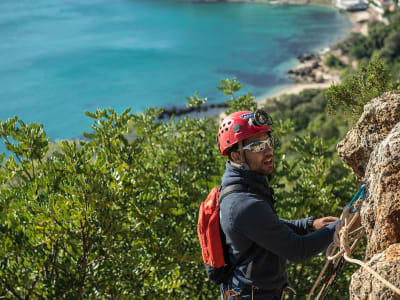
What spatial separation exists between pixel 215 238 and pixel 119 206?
7.16 feet

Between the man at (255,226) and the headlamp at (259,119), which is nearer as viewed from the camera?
the man at (255,226)

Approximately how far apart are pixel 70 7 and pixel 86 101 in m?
54.8

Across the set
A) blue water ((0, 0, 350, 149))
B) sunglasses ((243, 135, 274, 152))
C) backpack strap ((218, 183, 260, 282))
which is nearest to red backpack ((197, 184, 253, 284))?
backpack strap ((218, 183, 260, 282))

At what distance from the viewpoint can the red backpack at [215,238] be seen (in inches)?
113

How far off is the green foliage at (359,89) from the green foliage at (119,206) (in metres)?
1.59

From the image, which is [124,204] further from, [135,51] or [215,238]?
[135,51]

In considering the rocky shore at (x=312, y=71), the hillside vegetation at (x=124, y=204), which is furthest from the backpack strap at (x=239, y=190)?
the rocky shore at (x=312, y=71)

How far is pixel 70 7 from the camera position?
92688 mm

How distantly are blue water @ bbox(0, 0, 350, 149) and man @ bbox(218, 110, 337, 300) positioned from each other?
36.5 metres

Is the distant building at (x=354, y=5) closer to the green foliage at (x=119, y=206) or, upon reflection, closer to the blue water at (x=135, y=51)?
the blue water at (x=135, y=51)

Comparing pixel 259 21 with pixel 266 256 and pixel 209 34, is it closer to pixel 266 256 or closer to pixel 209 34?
pixel 209 34

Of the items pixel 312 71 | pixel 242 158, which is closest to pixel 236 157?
pixel 242 158

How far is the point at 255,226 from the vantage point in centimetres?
260

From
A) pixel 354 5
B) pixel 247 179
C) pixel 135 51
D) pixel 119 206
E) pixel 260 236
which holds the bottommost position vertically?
pixel 135 51
